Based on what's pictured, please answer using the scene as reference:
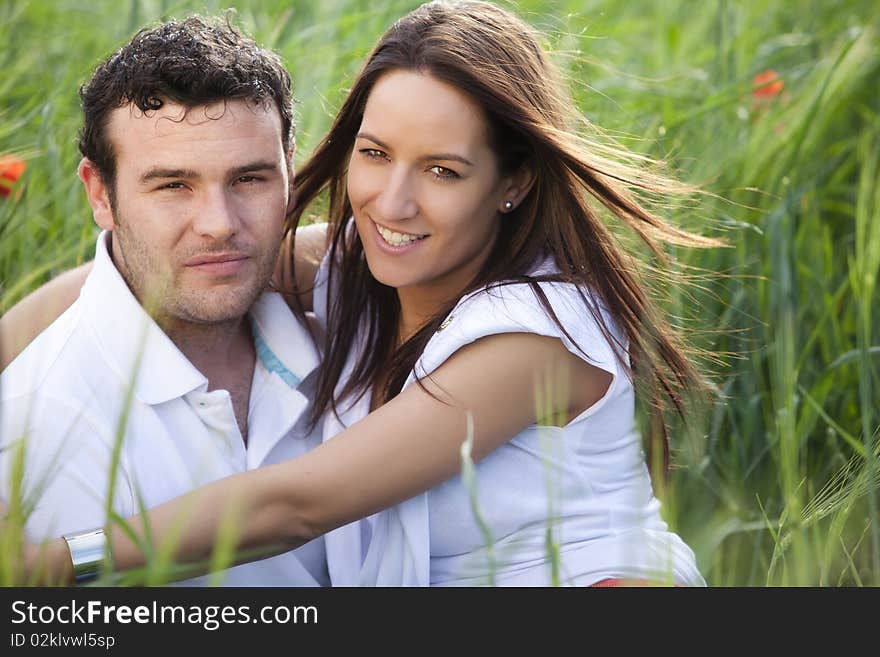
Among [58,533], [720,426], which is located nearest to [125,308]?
[58,533]

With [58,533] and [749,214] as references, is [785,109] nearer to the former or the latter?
[749,214]

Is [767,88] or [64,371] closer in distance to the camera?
[64,371]

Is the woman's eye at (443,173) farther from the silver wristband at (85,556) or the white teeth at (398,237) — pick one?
the silver wristband at (85,556)

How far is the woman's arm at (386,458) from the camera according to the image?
6.78ft

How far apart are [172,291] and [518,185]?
0.83m

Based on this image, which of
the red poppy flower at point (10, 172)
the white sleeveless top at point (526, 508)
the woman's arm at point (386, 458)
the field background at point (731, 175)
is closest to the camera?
the woman's arm at point (386, 458)

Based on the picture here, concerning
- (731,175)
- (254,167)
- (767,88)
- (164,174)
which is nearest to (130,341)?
(164,174)

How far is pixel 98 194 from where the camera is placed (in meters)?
2.57

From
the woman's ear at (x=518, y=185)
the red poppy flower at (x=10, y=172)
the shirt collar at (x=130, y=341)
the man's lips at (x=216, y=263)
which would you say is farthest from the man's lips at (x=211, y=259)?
the red poppy flower at (x=10, y=172)

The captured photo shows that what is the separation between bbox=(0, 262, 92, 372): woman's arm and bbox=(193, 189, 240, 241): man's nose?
1.70ft

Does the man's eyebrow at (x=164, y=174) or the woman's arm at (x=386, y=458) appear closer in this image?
the woman's arm at (x=386, y=458)

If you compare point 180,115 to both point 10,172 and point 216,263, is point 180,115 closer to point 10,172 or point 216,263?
point 216,263

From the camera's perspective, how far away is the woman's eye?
2467 mm

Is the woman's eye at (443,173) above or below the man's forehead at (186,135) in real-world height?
below
